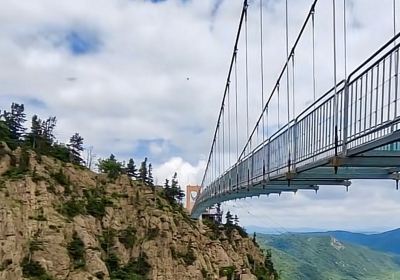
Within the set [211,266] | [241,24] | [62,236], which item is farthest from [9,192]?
[241,24]

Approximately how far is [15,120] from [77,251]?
50.1ft

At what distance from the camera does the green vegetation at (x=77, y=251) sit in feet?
101

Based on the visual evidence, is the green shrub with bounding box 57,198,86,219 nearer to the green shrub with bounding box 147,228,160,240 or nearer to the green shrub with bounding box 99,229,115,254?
the green shrub with bounding box 99,229,115,254

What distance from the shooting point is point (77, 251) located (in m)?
31.6

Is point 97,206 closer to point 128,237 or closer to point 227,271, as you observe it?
point 128,237

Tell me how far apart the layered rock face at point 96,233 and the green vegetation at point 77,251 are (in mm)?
49

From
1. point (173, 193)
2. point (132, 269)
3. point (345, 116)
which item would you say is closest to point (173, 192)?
point (173, 193)

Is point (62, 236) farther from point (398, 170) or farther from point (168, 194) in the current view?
point (398, 170)

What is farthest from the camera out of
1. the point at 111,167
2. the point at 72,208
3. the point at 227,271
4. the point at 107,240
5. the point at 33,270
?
the point at 111,167

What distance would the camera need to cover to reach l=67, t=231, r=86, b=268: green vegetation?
3089cm

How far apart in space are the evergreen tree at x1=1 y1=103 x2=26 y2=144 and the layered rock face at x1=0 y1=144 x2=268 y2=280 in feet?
15.4

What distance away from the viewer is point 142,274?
3500 cm

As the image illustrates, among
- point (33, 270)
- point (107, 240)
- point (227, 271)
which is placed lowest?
point (227, 271)

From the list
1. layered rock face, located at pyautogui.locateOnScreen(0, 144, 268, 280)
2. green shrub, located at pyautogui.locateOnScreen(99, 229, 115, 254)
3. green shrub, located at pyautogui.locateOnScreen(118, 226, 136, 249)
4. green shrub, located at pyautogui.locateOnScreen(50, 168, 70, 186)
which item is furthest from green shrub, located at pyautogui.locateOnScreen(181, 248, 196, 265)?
green shrub, located at pyautogui.locateOnScreen(50, 168, 70, 186)
